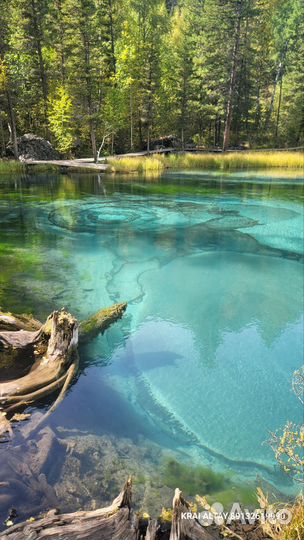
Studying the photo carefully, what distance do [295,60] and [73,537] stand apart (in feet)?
148

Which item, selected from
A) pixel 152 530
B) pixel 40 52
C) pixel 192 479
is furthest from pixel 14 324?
pixel 40 52

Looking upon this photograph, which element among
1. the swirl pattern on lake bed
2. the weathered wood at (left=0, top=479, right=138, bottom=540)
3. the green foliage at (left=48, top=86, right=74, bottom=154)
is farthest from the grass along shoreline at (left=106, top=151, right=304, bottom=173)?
the weathered wood at (left=0, top=479, right=138, bottom=540)

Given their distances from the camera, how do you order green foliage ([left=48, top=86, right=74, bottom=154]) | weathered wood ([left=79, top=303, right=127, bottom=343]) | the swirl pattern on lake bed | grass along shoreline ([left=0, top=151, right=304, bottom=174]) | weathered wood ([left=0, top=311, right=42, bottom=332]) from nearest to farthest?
weathered wood ([left=0, top=311, right=42, bottom=332]) < weathered wood ([left=79, top=303, right=127, bottom=343]) < the swirl pattern on lake bed < green foliage ([left=48, top=86, right=74, bottom=154]) < grass along shoreline ([left=0, top=151, right=304, bottom=174])

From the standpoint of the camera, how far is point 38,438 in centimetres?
397

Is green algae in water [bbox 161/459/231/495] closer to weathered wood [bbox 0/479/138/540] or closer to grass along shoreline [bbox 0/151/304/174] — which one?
weathered wood [bbox 0/479/138/540]

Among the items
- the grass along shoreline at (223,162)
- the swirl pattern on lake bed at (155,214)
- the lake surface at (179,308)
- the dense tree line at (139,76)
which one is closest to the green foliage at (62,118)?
the dense tree line at (139,76)

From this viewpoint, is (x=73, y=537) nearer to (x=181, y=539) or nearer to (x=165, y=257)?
(x=181, y=539)

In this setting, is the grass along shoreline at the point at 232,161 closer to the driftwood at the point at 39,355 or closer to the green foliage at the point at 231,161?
the green foliage at the point at 231,161

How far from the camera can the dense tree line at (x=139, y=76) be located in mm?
27344

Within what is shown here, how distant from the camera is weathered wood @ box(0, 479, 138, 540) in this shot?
7.82 feet

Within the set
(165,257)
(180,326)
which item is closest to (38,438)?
(180,326)

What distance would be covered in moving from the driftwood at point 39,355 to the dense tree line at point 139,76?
940 inches

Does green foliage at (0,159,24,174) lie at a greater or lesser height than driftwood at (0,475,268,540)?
greater

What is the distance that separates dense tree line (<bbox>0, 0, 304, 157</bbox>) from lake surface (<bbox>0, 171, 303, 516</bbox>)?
14969 mm
